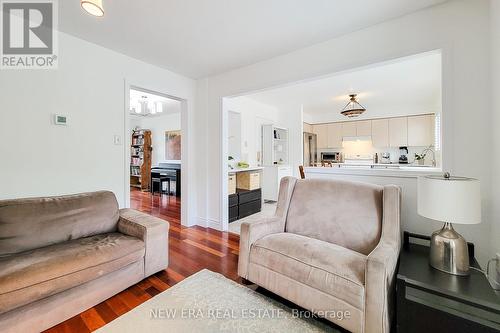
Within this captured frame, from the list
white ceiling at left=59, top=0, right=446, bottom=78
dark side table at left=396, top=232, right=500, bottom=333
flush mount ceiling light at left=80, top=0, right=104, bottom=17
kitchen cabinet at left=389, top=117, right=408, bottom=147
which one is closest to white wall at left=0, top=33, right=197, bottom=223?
white ceiling at left=59, top=0, right=446, bottom=78

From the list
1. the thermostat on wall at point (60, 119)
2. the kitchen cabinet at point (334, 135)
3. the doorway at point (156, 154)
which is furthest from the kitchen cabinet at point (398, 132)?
the thermostat on wall at point (60, 119)

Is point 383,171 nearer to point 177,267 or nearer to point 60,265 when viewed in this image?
point 177,267

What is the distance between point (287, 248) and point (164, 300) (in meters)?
1.11

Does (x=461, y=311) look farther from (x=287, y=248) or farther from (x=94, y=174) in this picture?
(x=94, y=174)

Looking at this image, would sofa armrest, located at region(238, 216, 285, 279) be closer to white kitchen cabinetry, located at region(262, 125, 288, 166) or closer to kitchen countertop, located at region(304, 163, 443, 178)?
kitchen countertop, located at region(304, 163, 443, 178)

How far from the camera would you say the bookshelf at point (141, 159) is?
738 cm

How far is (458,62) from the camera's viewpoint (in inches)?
70.5

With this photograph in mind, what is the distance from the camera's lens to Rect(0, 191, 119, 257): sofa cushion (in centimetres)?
165

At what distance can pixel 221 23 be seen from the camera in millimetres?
2152

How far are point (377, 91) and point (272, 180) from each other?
306cm

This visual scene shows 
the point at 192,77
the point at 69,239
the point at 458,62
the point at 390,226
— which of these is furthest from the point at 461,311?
the point at 192,77

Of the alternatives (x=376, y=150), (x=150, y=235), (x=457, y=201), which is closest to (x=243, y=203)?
(x=150, y=235)

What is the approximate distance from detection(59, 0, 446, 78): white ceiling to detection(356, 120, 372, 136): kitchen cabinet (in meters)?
4.51

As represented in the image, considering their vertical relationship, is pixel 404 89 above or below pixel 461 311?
above
